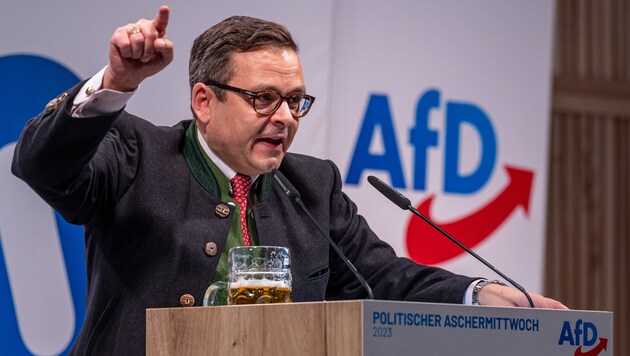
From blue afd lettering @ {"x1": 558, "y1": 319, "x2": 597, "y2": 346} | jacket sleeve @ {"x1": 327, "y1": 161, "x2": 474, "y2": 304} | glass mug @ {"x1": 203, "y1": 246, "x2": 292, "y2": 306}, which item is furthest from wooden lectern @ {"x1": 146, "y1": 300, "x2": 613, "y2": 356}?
jacket sleeve @ {"x1": 327, "y1": 161, "x2": 474, "y2": 304}

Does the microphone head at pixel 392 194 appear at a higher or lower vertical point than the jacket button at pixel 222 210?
higher

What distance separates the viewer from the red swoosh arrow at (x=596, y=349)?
180cm

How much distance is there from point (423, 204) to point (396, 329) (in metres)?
2.36

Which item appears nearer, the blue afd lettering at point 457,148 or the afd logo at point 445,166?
the afd logo at point 445,166

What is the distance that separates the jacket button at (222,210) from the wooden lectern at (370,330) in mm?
593

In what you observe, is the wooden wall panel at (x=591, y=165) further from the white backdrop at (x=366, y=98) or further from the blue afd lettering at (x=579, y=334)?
the blue afd lettering at (x=579, y=334)

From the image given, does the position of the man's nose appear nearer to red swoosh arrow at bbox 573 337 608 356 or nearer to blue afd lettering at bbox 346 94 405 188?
red swoosh arrow at bbox 573 337 608 356

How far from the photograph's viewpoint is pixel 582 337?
1.81 m

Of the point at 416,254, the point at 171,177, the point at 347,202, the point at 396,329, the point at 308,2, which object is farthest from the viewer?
the point at 416,254

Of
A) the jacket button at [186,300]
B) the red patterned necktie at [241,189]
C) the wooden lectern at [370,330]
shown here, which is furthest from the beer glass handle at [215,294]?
the wooden lectern at [370,330]

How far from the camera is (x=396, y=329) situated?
1564 millimetres

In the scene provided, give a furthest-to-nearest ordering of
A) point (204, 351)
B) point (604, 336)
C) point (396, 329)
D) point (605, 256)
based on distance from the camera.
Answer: point (605, 256) < point (604, 336) < point (204, 351) < point (396, 329)

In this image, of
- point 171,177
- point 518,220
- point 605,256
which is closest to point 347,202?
point 171,177

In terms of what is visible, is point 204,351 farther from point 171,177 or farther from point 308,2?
point 308,2
